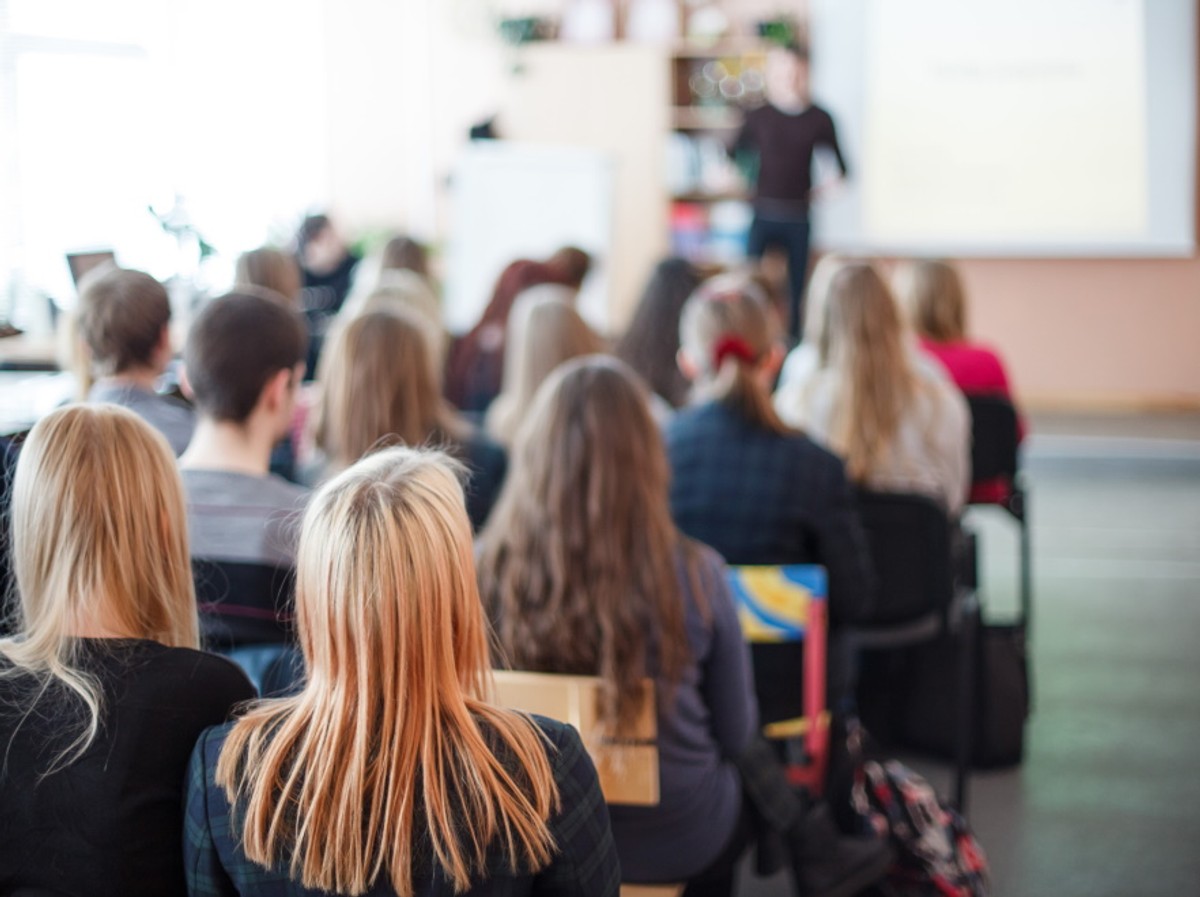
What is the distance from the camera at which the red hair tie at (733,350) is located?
8.88ft

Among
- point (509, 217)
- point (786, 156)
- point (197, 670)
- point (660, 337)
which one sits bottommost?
point (197, 670)

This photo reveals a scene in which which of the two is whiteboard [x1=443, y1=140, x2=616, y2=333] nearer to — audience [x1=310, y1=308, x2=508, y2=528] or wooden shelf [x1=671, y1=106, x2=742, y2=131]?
wooden shelf [x1=671, y1=106, x2=742, y2=131]

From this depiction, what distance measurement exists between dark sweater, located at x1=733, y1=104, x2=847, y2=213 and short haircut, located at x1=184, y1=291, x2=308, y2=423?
564 centimetres

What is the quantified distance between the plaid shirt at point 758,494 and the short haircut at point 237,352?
0.78m

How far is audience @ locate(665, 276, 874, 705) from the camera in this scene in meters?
2.64

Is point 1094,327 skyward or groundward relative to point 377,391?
skyward

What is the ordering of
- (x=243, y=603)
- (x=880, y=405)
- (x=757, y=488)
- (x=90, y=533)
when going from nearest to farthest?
1. (x=90, y=533)
2. (x=243, y=603)
3. (x=757, y=488)
4. (x=880, y=405)

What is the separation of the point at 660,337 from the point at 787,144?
12.6 ft

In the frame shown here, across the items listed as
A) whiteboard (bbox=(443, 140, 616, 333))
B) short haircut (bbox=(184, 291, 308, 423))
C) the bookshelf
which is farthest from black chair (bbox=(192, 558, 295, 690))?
the bookshelf

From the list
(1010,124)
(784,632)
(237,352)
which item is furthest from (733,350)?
(1010,124)

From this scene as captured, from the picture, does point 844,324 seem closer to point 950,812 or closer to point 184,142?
point 950,812

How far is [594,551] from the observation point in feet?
6.49

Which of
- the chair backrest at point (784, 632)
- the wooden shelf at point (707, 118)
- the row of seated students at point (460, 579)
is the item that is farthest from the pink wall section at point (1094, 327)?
the chair backrest at point (784, 632)

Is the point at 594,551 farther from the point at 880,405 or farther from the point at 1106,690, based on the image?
the point at 1106,690
